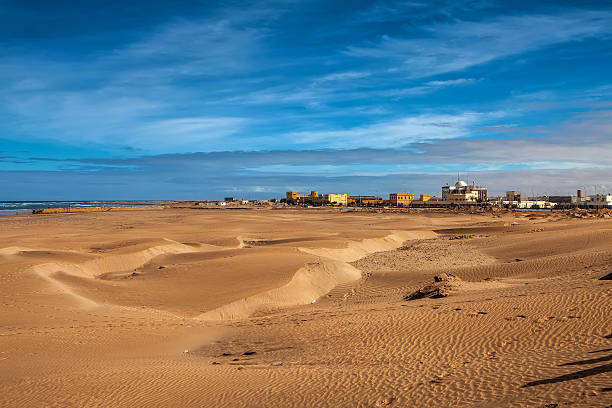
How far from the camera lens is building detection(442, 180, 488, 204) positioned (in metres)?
114

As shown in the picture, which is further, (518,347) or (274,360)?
(274,360)

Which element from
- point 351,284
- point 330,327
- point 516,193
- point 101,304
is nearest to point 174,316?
point 101,304

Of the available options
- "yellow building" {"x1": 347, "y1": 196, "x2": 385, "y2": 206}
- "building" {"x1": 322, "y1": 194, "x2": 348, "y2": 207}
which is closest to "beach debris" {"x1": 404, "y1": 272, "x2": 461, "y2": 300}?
"yellow building" {"x1": 347, "y1": 196, "x2": 385, "y2": 206}

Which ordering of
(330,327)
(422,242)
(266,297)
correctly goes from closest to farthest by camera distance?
(330,327) < (266,297) < (422,242)

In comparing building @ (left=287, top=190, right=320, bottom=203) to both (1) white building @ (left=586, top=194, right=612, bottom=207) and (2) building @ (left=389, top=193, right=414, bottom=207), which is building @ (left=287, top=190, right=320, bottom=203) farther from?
(1) white building @ (left=586, top=194, right=612, bottom=207)

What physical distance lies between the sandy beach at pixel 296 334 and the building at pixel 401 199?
10902cm

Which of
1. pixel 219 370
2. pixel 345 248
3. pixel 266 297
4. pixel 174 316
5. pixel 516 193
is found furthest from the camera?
pixel 516 193

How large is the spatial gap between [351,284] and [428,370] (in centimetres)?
1294

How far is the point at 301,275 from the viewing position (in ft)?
67.1

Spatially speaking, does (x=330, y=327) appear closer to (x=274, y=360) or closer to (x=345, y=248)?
(x=274, y=360)

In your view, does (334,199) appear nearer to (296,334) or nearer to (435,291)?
(435,291)

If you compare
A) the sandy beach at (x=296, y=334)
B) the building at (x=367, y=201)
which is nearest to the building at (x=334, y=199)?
the building at (x=367, y=201)

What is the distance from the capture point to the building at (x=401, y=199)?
131050 millimetres

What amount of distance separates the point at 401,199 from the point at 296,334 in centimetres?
12789
